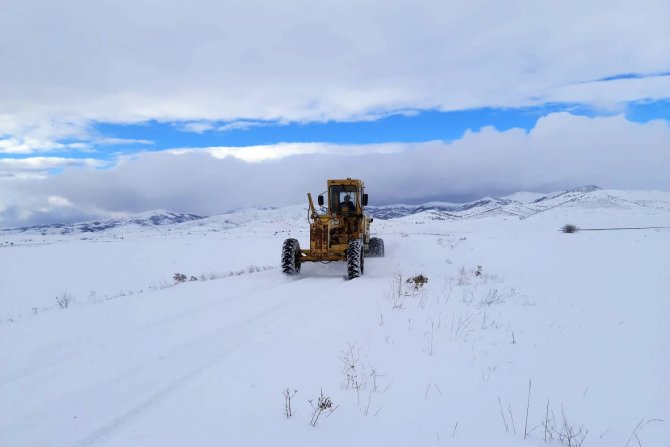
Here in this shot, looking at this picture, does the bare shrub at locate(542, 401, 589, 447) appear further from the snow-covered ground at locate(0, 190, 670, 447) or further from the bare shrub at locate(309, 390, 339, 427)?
the bare shrub at locate(309, 390, 339, 427)

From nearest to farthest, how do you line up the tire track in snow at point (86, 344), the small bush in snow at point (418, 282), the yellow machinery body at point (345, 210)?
the tire track in snow at point (86, 344) < the small bush in snow at point (418, 282) < the yellow machinery body at point (345, 210)

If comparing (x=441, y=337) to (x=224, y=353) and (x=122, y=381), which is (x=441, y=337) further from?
(x=122, y=381)

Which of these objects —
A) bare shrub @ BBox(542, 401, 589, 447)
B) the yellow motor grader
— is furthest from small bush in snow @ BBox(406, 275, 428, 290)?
bare shrub @ BBox(542, 401, 589, 447)

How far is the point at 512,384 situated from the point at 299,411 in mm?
2441

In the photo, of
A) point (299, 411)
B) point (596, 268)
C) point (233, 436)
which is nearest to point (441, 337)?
point (299, 411)

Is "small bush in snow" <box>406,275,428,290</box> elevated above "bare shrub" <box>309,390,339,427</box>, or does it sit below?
below

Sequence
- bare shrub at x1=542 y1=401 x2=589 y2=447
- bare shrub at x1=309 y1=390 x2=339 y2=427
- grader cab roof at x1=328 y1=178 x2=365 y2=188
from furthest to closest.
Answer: grader cab roof at x1=328 y1=178 x2=365 y2=188 → bare shrub at x1=309 y1=390 x2=339 y2=427 → bare shrub at x1=542 y1=401 x2=589 y2=447

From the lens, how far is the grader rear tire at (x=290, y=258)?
15234mm

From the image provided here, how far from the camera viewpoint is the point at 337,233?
56.4 feet

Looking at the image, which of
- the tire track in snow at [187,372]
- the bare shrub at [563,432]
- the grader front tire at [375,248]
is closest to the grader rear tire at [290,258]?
the tire track in snow at [187,372]

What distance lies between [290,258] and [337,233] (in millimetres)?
2672

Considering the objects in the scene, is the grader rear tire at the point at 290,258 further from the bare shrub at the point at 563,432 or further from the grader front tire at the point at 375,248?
the bare shrub at the point at 563,432

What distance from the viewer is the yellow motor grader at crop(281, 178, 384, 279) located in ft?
49.9

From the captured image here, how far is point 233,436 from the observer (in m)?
3.48
